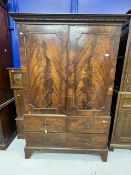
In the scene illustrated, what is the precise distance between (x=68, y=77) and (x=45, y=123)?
68cm

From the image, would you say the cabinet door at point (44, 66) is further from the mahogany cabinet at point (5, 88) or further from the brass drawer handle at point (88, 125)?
the mahogany cabinet at point (5, 88)

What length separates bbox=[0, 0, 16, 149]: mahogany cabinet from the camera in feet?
6.27

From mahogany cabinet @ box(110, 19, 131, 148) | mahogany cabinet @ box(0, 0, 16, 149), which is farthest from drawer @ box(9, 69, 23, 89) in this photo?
mahogany cabinet @ box(110, 19, 131, 148)

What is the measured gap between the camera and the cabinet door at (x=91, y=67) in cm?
143

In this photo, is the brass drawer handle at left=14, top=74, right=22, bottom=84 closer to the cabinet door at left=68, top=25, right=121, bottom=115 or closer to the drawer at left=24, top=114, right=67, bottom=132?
the drawer at left=24, top=114, right=67, bottom=132

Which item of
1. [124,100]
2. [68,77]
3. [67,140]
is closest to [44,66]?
[68,77]

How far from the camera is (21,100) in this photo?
2.10m

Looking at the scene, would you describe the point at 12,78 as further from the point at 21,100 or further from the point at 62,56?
the point at 62,56

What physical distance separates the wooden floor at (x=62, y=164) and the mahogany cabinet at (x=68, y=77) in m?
0.13

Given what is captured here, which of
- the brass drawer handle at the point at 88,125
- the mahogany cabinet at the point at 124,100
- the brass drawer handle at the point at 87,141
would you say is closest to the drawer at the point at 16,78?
the brass drawer handle at the point at 88,125

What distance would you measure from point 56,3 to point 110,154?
2.41m

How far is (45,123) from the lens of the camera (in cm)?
175

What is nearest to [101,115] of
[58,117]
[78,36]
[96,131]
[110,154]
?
[96,131]

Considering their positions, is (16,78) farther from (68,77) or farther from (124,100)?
(124,100)
